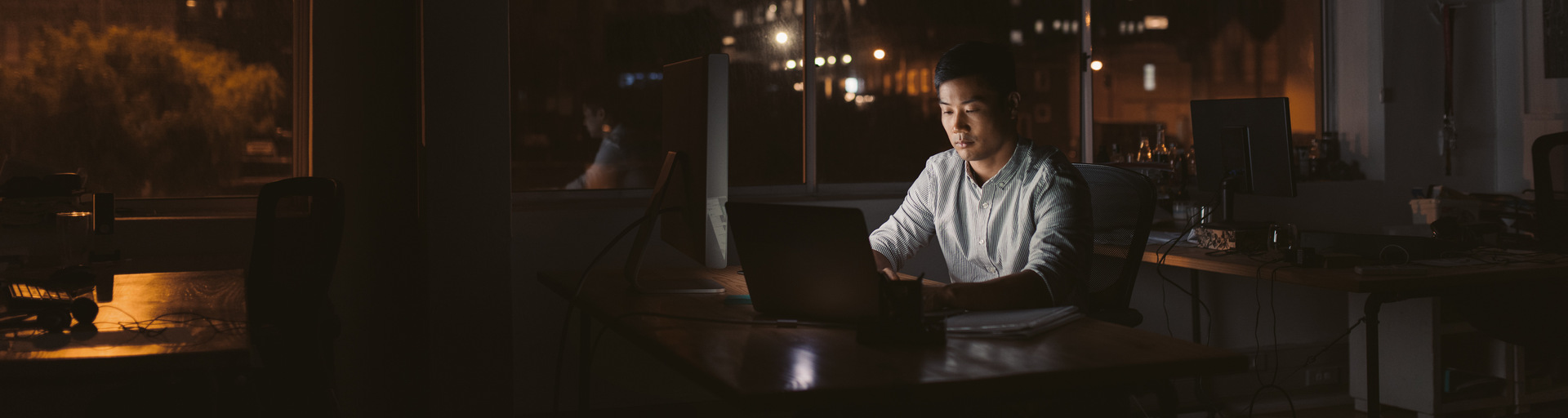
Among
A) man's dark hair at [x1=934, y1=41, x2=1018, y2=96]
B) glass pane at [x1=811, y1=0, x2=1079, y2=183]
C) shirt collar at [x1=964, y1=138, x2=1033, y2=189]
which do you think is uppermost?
glass pane at [x1=811, y1=0, x2=1079, y2=183]

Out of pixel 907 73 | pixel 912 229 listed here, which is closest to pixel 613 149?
pixel 907 73

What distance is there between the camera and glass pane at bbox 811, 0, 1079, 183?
3713 mm

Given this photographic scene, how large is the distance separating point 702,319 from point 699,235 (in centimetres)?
20

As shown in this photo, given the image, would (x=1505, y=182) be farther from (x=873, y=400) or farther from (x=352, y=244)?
(x=352, y=244)

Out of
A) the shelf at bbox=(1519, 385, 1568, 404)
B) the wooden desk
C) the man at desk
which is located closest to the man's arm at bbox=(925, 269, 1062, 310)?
the man at desk

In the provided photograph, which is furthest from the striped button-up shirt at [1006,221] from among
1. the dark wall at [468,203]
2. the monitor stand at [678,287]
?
the dark wall at [468,203]

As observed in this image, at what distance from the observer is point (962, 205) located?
2328 millimetres

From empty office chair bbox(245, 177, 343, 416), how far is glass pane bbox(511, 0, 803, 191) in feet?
3.17

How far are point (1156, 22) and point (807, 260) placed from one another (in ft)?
10.9

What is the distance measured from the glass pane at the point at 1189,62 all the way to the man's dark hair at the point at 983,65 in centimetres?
205

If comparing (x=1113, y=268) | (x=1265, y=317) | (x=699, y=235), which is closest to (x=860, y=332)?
(x=699, y=235)

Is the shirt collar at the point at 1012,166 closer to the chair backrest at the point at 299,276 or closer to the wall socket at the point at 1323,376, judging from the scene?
the chair backrest at the point at 299,276

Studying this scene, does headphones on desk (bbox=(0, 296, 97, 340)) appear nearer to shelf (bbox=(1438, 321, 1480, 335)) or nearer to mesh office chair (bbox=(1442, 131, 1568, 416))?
mesh office chair (bbox=(1442, 131, 1568, 416))

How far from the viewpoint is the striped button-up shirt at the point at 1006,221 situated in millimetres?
1938
